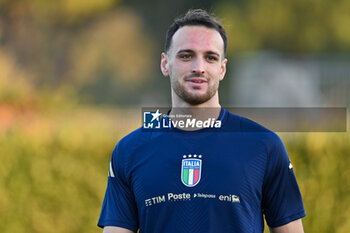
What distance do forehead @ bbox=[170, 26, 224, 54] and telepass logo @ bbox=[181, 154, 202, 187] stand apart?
0.65m

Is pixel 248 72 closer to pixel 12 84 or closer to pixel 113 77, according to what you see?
pixel 113 77

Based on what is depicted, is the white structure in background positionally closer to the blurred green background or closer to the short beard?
the blurred green background

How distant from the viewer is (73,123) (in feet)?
19.8

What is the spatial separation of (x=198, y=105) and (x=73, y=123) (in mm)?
2755

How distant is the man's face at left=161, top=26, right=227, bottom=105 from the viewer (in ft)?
11.4

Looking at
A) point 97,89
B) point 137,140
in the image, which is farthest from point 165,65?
point 97,89

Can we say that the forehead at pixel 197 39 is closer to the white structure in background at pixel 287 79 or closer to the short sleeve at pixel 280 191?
the short sleeve at pixel 280 191

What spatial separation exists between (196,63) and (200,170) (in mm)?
625

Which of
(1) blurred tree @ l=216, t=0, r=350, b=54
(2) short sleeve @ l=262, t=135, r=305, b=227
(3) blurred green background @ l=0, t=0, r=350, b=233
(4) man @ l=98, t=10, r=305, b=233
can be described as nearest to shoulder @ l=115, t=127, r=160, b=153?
(4) man @ l=98, t=10, r=305, b=233

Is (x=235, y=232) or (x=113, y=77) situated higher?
(x=113, y=77)

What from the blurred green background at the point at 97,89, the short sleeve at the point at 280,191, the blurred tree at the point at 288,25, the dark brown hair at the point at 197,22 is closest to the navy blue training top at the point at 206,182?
the short sleeve at the point at 280,191

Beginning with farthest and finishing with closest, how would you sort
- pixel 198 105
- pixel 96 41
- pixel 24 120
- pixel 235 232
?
pixel 96 41 < pixel 24 120 < pixel 198 105 < pixel 235 232

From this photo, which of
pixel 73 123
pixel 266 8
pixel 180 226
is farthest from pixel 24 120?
pixel 266 8

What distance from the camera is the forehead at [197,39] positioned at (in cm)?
354
